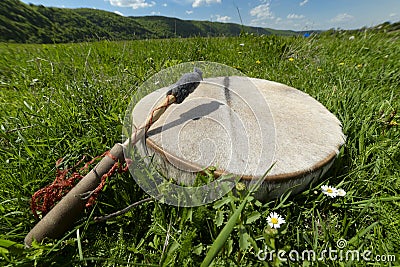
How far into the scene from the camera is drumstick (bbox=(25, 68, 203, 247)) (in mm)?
1021

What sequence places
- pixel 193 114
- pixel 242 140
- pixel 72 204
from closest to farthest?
1. pixel 72 204
2. pixel 242 140
3. pixel 193 114

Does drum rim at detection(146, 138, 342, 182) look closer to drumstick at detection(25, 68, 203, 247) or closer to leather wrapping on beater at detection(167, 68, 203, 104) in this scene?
drumstick at detection(25, 68, 203, 247)

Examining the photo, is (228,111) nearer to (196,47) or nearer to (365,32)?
(196,47)

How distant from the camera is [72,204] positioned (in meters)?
1.07

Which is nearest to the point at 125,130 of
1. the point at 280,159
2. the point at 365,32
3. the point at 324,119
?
the point at 280,159

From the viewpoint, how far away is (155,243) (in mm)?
1154

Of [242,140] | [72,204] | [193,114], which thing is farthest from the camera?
[193,114]

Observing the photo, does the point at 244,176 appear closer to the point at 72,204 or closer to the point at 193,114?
the point at 193,114

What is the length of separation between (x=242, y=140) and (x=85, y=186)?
82cm

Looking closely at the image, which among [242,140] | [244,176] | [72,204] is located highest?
[242,140]

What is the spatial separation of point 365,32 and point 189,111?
15.9 ft

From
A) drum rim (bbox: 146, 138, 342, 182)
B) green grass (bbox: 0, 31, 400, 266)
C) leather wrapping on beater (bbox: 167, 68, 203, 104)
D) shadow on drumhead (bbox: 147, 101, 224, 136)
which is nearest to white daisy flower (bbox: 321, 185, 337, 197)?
green grass (bbox: 0, 31, 400, 266)

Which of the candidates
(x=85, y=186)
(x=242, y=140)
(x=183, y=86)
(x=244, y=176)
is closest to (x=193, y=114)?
(x=183, y=86)

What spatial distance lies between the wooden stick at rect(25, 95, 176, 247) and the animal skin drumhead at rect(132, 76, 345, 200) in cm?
11
